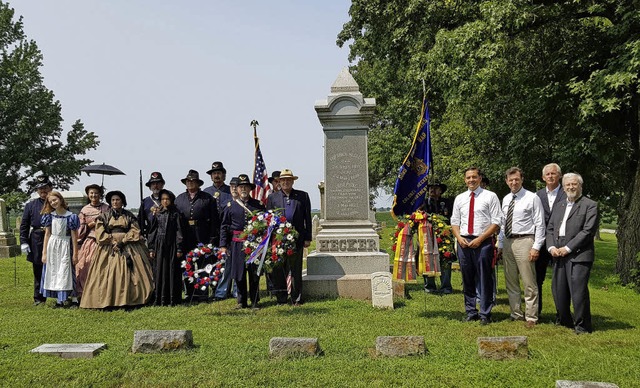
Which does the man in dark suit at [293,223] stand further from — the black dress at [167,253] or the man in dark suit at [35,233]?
the man in dark suit at [35,233]

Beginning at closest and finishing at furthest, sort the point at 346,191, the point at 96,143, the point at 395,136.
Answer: the point at 346,191
the point at 395,136
the point at 96,143

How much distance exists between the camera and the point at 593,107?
32.9 ft

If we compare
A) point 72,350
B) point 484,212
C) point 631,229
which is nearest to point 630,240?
point 631,229

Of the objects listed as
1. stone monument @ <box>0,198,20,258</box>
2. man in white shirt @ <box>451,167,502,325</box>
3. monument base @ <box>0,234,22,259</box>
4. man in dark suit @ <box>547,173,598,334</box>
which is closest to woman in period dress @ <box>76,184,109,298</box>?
man in white shirt @ <box>451,167,502,325</box>

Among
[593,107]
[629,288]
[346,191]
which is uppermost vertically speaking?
[593,107]

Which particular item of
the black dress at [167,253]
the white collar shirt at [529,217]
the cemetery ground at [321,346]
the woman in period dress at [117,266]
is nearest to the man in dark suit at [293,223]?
the cemetery ground at [321,346]

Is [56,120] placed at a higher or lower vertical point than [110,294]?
higher

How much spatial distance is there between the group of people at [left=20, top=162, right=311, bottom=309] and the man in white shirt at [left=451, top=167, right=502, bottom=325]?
9.30 ft

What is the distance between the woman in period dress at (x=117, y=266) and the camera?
8.64 m

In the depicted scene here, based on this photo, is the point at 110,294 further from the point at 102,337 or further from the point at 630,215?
the point at 630,215

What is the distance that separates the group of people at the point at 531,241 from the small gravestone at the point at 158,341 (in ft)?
13.1

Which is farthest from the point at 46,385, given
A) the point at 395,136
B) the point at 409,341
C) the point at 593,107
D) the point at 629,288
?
the point at 395,136

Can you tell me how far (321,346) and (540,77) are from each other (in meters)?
10.1

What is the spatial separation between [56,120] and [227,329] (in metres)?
33.6
